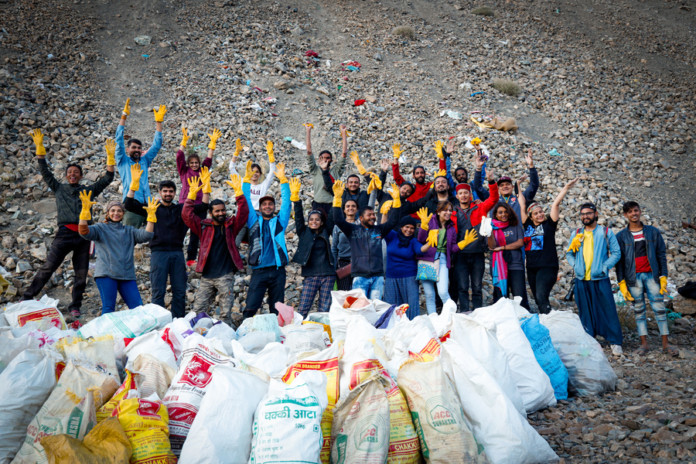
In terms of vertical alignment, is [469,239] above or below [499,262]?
above

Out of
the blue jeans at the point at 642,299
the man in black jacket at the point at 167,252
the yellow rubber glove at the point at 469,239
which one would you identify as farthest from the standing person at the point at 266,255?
the blue jeans at the point at 642,299

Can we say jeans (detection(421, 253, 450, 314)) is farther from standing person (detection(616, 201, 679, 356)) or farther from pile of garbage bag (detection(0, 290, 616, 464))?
pile of garbage bag (detection(0, 290, 616, 464))

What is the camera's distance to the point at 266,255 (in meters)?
5.41

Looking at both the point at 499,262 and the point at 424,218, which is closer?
the point at 499,262

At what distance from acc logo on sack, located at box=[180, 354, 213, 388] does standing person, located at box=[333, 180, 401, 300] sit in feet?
9.11

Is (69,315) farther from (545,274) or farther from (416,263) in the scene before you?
(545,274)

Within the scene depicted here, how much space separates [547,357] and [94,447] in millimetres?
3104

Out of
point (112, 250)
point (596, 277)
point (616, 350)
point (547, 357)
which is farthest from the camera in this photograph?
point (596, 277)

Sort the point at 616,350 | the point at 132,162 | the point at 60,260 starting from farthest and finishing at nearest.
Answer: the point at 132,162
the point at 60,260
the point at 616,350

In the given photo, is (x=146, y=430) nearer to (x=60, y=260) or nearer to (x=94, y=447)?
(x=94, y=447)

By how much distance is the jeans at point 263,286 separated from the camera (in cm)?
539

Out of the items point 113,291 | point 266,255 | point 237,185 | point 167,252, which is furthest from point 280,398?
point 237,185

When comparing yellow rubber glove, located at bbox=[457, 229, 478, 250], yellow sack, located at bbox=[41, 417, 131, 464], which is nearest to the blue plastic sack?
yellow rubber glove, located at bbox=[457, 229, 478, 250]

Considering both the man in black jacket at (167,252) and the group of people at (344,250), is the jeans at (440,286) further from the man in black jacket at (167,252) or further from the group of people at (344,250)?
the man in black jacket at (167,252)
